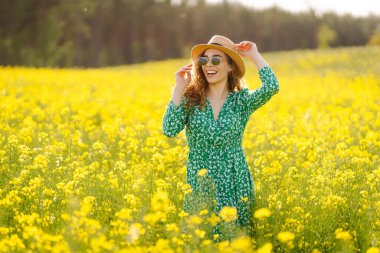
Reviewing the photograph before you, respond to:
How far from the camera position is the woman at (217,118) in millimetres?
3951

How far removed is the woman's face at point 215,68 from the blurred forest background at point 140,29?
117 feet

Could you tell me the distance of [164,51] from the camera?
191 feet

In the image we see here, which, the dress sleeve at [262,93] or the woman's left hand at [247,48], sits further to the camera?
the woman's left hand at [247,48]

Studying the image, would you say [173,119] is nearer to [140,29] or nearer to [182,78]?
[182,78]

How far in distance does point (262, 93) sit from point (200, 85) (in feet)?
1.59

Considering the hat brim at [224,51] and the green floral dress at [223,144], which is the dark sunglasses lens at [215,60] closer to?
the hat brim at [224,51]

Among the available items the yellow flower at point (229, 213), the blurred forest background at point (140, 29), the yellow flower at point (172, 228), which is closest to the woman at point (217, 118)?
the yellow flower at point (229, 213)

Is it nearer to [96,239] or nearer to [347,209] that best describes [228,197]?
[347,209]

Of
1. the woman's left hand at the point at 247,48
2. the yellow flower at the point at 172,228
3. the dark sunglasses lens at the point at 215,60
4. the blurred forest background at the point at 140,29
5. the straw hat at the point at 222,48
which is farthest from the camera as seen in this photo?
the blurred forest background at the point at 140,29

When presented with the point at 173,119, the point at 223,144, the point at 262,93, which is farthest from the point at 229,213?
the point at 262,93

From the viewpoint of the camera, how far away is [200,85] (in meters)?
4.08

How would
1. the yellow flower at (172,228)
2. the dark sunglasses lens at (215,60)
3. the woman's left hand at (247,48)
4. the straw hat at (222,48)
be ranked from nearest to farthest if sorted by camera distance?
the yellow flower at (172,228) < the dark sunglasses lens at (215,60) < the straw hat at (222,48) < the woman's left hand at (247,48)

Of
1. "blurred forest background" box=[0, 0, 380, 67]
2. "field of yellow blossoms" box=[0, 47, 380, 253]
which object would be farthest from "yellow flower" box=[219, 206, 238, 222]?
"blurred forest background" box=[0, 0, 380, 67]

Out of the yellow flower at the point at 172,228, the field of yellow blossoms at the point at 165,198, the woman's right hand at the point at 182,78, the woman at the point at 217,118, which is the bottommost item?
the field of yellow blossoms at the point at 165,198
